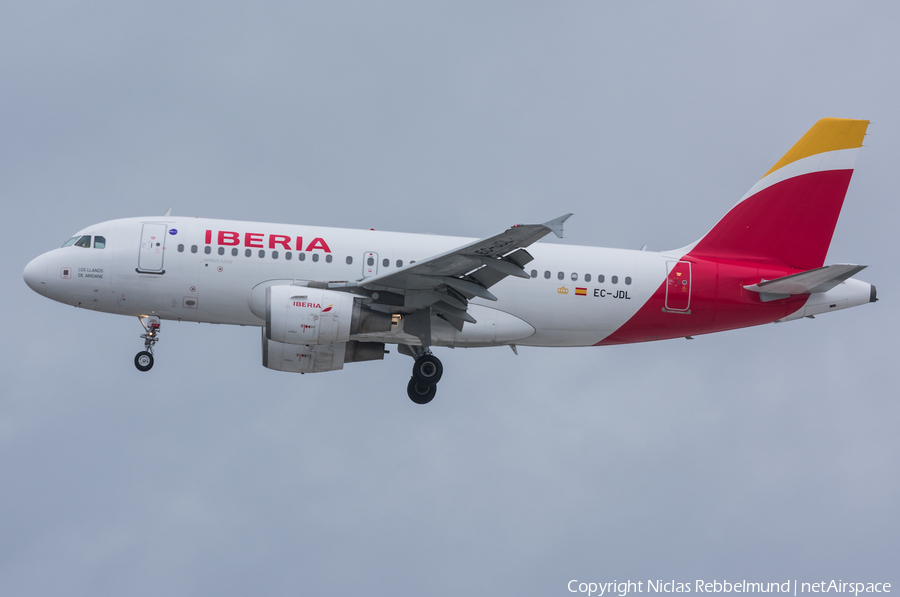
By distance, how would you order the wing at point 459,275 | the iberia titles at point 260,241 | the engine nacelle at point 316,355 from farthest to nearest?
the engine nacelle at point 316,355 → the iberia titles at point 260,241 → the wing at point 459,275

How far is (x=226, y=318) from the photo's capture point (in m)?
26.7

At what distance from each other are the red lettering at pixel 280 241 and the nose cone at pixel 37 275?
6641 mm

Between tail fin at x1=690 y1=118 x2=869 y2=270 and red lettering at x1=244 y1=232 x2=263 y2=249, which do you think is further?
tail fin at x1=690 y1=118 x2=869 y2=270

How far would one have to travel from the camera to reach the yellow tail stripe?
97.0ft

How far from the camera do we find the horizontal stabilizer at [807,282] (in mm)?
26250

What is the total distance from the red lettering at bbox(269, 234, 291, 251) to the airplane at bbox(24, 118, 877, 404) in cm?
3

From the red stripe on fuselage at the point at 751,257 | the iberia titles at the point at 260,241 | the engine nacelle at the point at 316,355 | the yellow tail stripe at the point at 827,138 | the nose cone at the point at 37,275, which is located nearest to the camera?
the iberia titles at the point at 260,241

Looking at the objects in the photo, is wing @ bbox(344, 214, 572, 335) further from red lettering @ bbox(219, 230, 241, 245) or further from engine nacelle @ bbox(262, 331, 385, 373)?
red lettering @ bbox(219, 230, 241, 245)

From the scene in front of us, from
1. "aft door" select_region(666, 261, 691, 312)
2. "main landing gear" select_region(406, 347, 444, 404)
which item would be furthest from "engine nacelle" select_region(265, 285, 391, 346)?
"aft door" select_region(666, 261, 691, 312)

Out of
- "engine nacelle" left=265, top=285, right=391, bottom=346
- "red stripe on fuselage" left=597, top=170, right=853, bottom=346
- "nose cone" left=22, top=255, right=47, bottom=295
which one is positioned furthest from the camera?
"red stripe on fuselage" left=597, top=170, right=853, bottom=346

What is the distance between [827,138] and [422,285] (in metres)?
14.4

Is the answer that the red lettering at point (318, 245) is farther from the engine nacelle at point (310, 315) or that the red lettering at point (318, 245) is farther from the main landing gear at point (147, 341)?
the main landing gear at point (147, 341)

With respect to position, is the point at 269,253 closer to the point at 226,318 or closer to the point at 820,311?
the point at 226,318

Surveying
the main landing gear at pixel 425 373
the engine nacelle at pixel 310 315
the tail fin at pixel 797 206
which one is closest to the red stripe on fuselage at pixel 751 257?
the tail fin at pixel 797 206
